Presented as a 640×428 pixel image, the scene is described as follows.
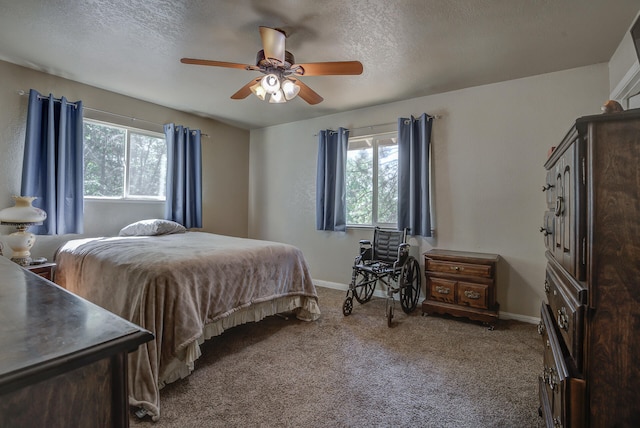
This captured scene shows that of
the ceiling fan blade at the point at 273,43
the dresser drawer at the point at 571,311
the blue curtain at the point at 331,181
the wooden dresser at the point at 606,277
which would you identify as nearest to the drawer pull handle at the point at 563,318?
the dresser drawer at the point at 571,311

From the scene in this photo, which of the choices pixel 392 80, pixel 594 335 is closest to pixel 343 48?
pixel 392 80

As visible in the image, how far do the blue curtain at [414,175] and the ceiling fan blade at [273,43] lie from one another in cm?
192

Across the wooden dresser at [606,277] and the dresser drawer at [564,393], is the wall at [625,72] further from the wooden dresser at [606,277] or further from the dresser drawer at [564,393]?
the dresser drawer at [564,393]

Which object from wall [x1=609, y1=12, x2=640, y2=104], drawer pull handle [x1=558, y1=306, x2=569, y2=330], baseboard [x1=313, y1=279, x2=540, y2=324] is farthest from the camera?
baseboard [x1=313, y1=279, x2=540, y2=324]

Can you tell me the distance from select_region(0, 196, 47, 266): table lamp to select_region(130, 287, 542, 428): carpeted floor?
1.82 meters

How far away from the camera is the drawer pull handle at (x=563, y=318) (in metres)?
1.05

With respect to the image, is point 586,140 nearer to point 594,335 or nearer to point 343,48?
point 594,335

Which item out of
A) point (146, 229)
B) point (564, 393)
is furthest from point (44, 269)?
point (564, 393)

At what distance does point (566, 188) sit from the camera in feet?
3.72

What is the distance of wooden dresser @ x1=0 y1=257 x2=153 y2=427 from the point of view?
1.54ft

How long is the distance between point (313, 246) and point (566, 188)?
3542 millimetres

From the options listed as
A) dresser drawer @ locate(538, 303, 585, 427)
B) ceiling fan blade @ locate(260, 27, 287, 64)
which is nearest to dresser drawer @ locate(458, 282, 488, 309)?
dresser drawer @ locate(538, 303, 585, 427)

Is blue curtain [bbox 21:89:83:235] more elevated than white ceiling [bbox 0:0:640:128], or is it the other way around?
white ceiling [bbox 0:0:640:128]

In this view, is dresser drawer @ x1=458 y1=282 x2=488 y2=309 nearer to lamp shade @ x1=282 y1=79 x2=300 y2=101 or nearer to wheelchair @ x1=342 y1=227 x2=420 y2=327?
wheelchair @ x1=342 y1=227 x2=420 y2=327
